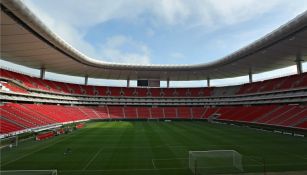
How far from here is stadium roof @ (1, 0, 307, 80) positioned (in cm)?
2456

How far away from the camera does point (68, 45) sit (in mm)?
34750

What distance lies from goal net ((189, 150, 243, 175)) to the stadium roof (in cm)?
1904

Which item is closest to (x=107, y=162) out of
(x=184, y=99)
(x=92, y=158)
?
(x=92, y=158)

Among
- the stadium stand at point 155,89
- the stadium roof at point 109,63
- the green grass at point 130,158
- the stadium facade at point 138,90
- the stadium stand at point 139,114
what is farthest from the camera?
the stadium stand at point 155,89

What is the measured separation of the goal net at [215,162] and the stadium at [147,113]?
71mm

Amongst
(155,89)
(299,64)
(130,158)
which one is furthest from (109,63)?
(299,64)


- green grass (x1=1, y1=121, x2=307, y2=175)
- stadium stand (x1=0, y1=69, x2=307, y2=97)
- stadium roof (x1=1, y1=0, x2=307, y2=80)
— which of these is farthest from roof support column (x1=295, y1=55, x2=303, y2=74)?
green grass (x1=1, y1=121, x2=307, y2=175)

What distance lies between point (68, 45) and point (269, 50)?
110ft

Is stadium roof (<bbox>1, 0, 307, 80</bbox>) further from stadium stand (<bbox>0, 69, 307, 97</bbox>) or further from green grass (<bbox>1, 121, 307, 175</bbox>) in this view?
green grass (<bbox>1, 121, 307, 175</bbox>)

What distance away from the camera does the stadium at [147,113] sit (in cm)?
1584

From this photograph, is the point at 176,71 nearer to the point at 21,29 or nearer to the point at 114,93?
the point at 114,93

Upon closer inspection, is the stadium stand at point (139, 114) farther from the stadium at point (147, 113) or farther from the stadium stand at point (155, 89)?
the stadium stand at point (155, 89)

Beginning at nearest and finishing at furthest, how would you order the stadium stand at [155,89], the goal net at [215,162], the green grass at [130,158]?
the goal net at [215,162] < the green grass at [130,158] < the stadium stand at [155,89]

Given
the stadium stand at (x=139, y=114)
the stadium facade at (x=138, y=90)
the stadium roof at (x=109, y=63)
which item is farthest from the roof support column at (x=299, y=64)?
the stadium stand at (x=139, y=114)
